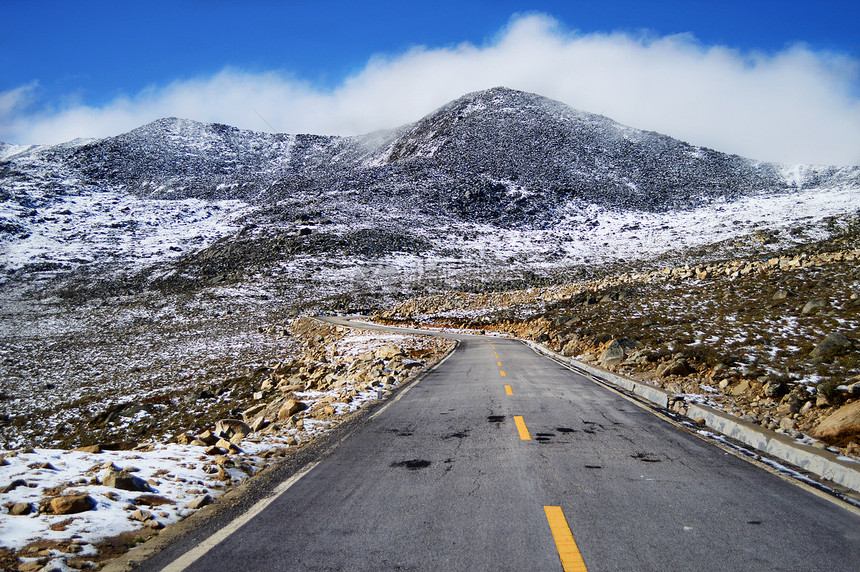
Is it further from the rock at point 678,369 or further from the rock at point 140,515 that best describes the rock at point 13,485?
the rock at point 678,369

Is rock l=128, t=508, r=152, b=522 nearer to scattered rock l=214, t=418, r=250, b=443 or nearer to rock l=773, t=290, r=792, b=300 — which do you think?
scattered rock l=214, t=418, r=250, b=443

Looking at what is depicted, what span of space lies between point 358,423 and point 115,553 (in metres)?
4.75

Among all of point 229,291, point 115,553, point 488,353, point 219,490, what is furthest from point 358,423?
point 229,291

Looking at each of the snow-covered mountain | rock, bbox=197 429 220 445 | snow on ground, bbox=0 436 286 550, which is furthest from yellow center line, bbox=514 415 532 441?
the snow-covered mountain

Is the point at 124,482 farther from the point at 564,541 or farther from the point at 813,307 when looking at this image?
the point at 813,307

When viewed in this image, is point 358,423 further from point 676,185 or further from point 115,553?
point 676,185

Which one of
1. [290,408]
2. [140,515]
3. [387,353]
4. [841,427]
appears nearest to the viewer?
[140,515]

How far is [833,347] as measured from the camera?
1152 centimetres

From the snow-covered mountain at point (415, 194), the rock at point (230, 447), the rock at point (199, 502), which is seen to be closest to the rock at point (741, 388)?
the rock at point (230, 447)

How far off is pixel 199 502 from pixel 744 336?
616 inches

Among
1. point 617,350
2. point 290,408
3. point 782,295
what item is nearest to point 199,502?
point 290,408

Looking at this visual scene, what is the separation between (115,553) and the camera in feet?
12.8

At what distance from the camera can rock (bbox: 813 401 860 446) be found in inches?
274

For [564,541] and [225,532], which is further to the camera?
[225,532]
